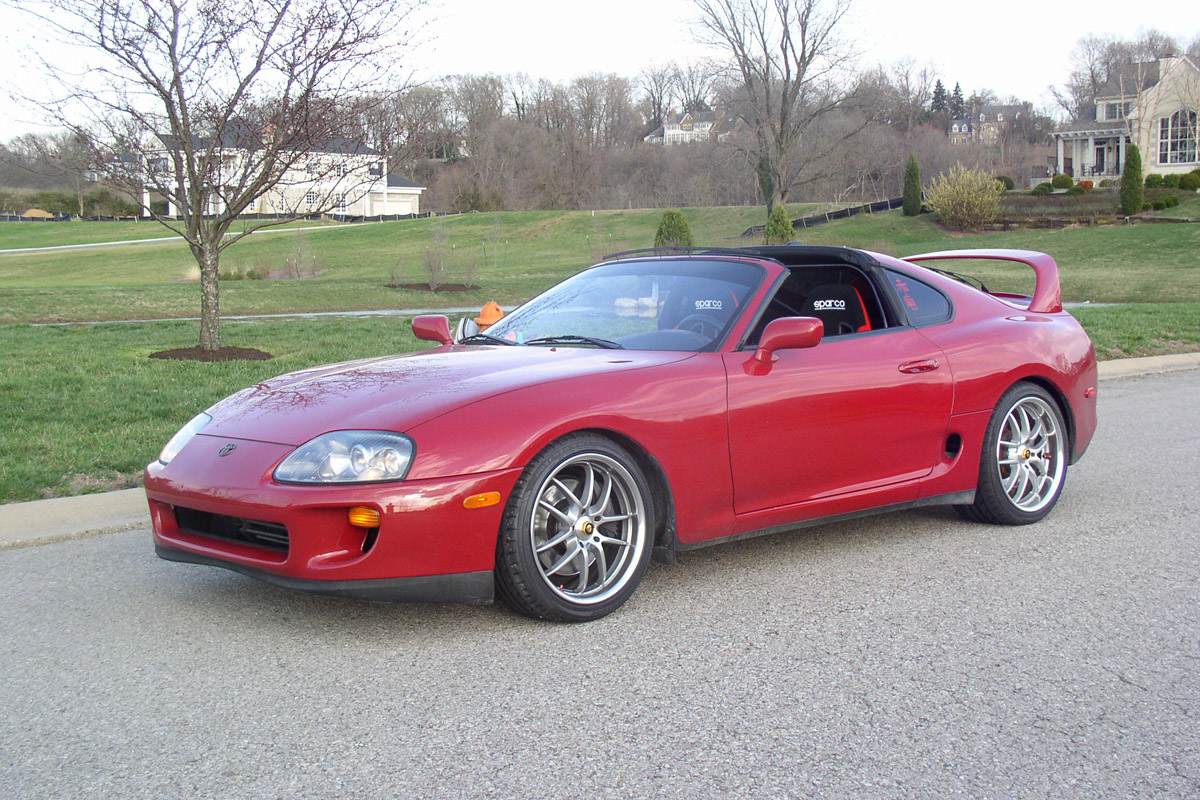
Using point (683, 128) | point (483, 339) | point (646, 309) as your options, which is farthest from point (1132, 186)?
point (683, 128)

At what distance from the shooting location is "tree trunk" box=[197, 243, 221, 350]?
12.6 meters

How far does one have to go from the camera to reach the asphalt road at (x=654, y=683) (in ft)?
9.00

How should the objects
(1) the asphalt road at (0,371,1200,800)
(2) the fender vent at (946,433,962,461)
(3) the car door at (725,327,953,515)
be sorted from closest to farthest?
1. (1) the asphalt road at (0,371,1200,800)
2. (3) the car door at (725,327,953,515)
3. (2) the fender vent at (946,433,962,461)

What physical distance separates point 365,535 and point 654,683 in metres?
1.07

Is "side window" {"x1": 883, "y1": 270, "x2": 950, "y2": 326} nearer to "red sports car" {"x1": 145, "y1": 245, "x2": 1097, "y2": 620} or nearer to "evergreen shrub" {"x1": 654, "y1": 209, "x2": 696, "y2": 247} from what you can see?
"red sports car" {"x1": 145, "y1": 245, "x2": 1097, "y2": 620}

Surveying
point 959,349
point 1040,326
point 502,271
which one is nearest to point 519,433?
point 959,349

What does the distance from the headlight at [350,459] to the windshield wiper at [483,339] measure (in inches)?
54.9

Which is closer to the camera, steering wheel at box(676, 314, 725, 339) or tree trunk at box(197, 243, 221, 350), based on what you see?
steering wheel at box(676, 314, 725, 339)

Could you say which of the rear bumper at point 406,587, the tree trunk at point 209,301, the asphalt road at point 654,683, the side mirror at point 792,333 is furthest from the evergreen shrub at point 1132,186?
the rear bumper at point 406,587

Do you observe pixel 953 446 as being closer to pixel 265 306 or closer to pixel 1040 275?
pixel 1040 275

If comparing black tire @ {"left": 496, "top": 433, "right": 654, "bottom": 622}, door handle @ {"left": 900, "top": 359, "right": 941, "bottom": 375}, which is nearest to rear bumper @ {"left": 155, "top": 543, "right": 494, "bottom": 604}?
black tire @ {"left": 496, "top": 433, "right": 654, "bottom": 622}

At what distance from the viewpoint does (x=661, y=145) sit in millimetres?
96875

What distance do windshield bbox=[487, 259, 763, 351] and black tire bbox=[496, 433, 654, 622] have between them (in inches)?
30.1

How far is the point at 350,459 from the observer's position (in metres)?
3.62
